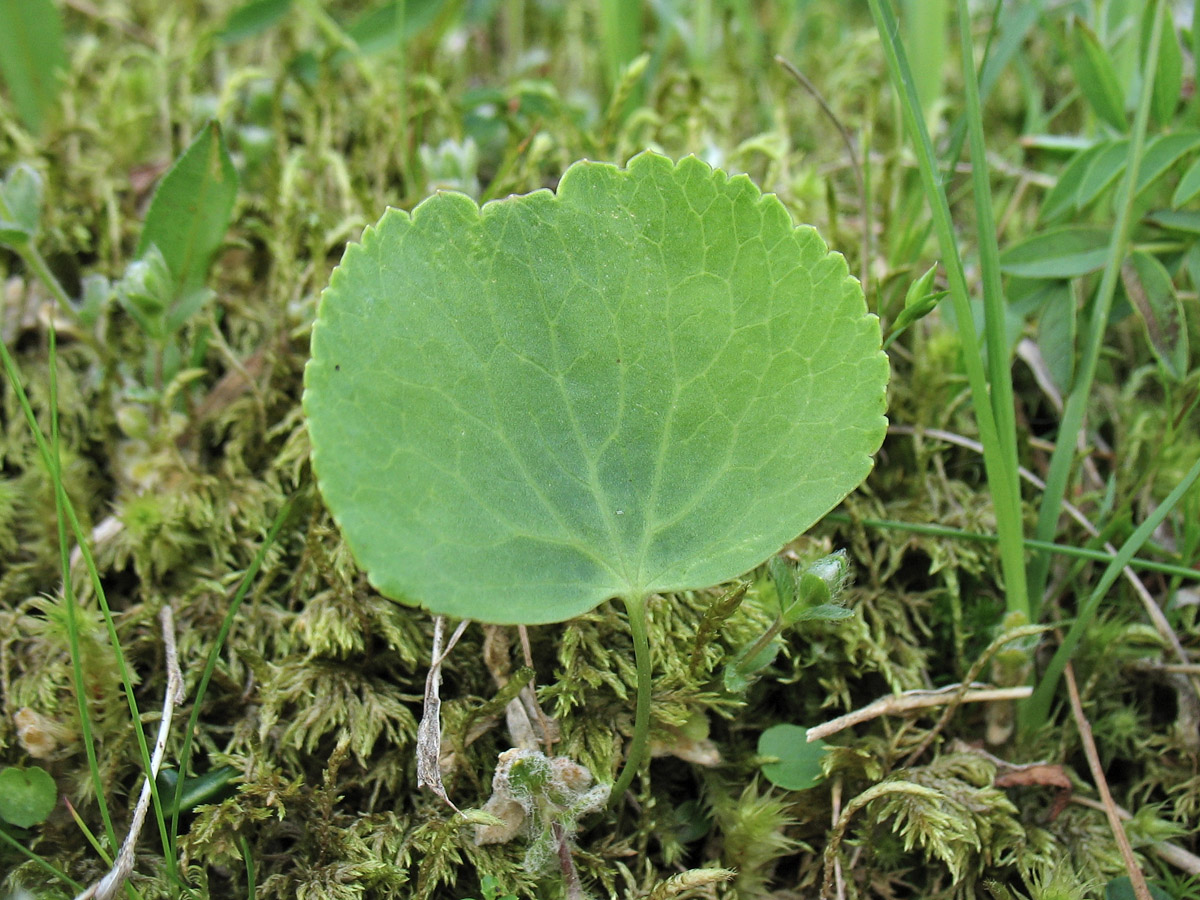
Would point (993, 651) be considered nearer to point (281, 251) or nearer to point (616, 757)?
point (616, 757)

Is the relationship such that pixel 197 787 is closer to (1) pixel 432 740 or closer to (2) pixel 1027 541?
(1) pixel 432 740

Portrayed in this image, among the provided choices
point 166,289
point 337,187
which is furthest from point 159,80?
point 166,289

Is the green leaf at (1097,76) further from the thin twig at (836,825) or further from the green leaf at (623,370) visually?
the thin twig at (836,825)

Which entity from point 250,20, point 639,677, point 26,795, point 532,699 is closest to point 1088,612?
point 639,677

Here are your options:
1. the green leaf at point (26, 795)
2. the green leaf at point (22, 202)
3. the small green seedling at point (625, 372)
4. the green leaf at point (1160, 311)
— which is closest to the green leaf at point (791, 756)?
the small green seedling at point (625, 372)

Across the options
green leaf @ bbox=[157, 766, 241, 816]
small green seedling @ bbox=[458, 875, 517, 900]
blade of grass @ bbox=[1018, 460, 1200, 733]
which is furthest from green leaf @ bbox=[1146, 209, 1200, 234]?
green leaf @ bbox=[157, 766, 241, 816]

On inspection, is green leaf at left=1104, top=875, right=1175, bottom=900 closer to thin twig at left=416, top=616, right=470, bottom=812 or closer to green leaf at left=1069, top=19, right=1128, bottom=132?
thin twig at left=416, top=616, right=470, bottom=812
